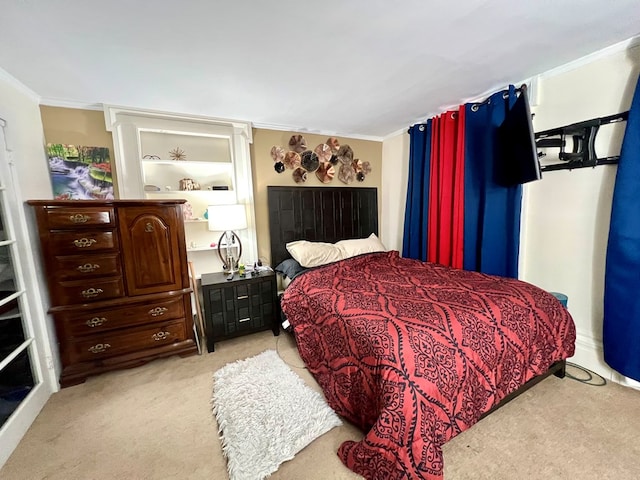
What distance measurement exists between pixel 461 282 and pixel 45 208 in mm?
3023

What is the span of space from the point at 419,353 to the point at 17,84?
317cm

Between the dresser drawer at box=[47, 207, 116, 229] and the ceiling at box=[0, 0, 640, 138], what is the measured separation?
93 cm

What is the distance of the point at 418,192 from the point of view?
308 centimetres

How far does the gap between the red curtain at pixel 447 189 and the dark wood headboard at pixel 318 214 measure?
91 cm

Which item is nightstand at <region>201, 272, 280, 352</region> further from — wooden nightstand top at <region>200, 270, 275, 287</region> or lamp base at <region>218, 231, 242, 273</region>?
lamp base at <region>218, 231, 242, 273</region>

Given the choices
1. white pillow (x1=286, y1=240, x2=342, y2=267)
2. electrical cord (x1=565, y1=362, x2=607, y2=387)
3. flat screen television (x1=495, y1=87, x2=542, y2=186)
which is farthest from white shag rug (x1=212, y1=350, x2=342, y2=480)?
flat screen television (x1=495, y1=87, x2=542, y2=186)

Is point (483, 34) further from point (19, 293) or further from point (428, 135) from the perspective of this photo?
point (19, 293)

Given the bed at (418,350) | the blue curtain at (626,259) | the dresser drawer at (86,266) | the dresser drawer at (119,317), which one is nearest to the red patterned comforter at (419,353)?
the bed at (418,350)

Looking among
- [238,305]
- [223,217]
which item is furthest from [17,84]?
[238,305]

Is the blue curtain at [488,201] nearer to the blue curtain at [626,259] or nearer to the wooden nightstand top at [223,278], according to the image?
the blue curtain at [626,259]

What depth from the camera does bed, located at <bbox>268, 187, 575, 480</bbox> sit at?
1.16 metres

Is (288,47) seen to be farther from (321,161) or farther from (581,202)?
(581,202)

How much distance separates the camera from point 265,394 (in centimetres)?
180

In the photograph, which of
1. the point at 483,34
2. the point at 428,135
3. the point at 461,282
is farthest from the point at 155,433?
the point at 428,135
